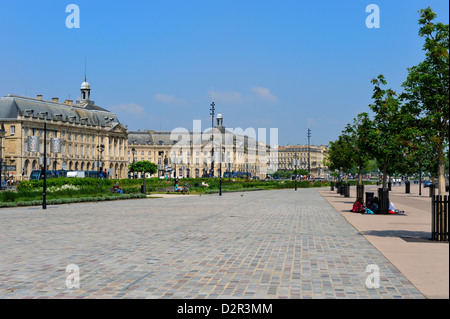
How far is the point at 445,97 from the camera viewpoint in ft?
44.4

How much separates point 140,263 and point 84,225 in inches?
349

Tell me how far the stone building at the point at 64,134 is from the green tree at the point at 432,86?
6851cm

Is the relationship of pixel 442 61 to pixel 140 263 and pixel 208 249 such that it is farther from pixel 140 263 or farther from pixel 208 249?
pixel 140 263

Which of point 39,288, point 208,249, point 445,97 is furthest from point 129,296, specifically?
point 445,97

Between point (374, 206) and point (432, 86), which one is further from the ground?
point (432, 86)

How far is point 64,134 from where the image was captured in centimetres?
11600

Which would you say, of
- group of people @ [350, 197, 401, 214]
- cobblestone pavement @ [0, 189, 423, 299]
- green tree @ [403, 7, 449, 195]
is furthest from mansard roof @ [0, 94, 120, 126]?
green tree @ [403, 7, 449, 195]

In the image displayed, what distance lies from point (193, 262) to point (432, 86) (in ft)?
26.6

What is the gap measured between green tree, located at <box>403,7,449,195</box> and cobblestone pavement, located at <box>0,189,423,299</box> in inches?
142
